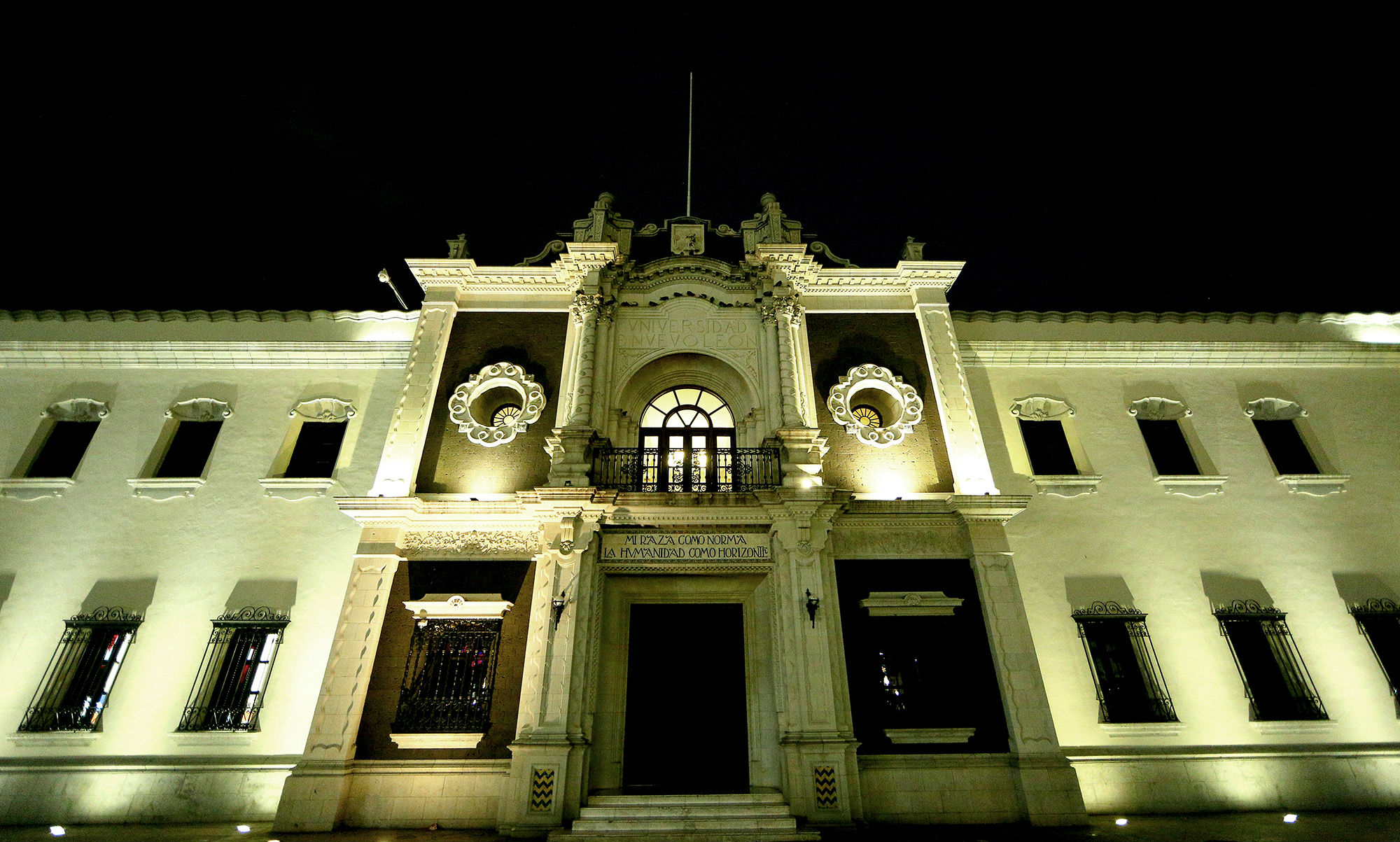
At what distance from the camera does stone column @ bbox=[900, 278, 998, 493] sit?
13.7 m

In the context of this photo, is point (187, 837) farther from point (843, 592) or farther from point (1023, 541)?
point (1023, 541)

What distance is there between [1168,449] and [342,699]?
1783 centimetres

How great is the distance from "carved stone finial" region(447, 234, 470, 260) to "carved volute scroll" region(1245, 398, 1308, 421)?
62.4 ft

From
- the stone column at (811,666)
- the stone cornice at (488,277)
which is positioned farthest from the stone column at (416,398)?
the stone column at (811,666)

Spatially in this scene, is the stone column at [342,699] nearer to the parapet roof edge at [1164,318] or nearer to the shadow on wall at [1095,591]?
the shadow on wall at [1095,591]

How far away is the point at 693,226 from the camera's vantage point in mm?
16656

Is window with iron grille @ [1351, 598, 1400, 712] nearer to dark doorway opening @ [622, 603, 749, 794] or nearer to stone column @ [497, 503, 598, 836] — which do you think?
dark doorway opening @ [622, 603, 749, 794]

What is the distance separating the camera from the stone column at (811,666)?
1064 centimetres

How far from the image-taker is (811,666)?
1149 cm

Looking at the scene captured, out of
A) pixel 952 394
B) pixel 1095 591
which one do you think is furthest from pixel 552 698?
pixel 1095 591

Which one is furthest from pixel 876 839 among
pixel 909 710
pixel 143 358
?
pixel 143 358

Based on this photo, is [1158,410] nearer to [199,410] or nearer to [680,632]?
[680,632]

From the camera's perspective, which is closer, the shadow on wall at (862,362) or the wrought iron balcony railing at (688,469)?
the wrought iron balcony railing at (688,469)

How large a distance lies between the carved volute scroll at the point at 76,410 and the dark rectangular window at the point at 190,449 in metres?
1.96
